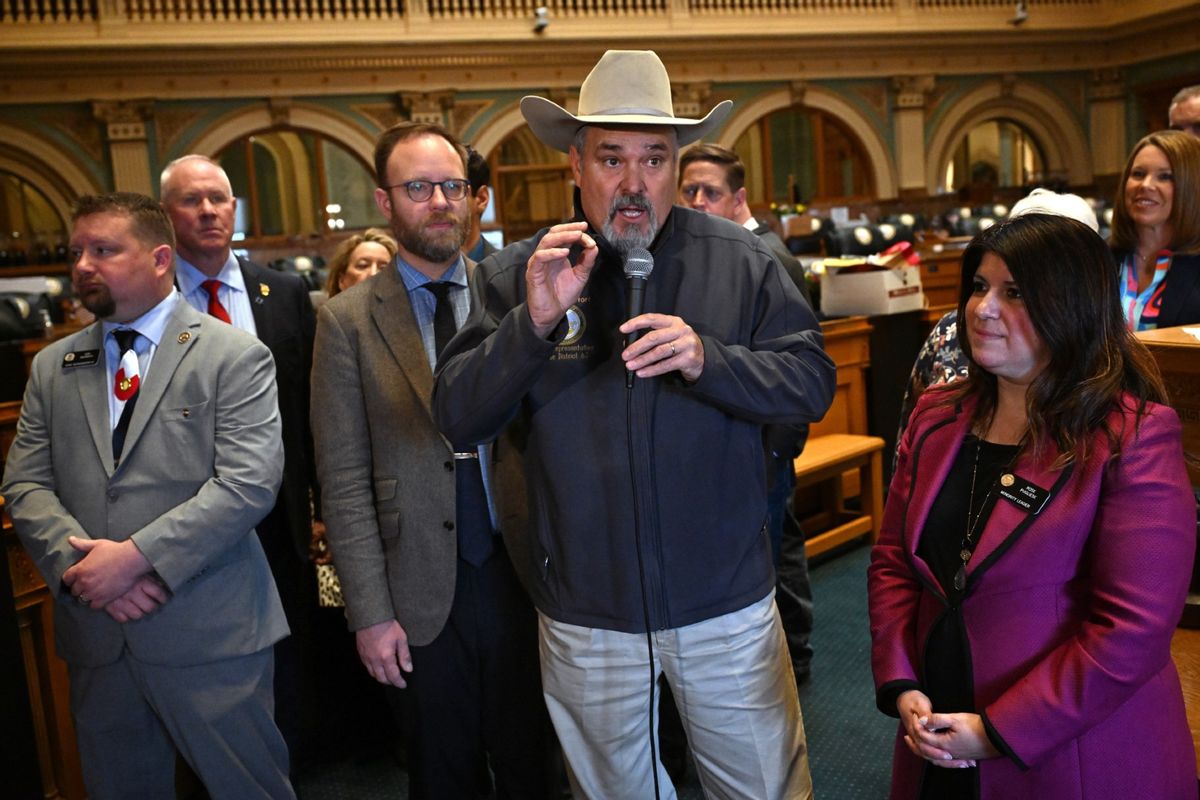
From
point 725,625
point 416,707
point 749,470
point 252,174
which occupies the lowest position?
point 416,707

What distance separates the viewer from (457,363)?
167 centimetres

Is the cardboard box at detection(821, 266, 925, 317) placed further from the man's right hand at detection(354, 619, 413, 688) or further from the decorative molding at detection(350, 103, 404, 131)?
the decorative molding at detection(350, 103, 404, 131)

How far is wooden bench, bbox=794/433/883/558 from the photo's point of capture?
4.21m

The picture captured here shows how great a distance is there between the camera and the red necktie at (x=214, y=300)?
2711 millimetres

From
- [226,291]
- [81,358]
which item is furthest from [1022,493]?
[226,291]

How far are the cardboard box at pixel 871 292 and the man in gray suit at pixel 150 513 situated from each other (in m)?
3.25

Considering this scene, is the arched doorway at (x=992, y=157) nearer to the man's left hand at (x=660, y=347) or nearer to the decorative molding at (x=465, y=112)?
the decorative molding at (x=465, y=112)

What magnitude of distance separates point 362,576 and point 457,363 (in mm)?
581

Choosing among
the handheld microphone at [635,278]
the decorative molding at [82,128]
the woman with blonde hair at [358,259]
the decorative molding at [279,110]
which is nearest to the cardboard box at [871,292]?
the woman with blonde hair at [358,259]

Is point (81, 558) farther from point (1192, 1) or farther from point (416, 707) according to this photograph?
point (1192, 1)

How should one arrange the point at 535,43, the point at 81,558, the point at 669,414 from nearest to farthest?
the point at 669,414
the point at 81,558
the point at 535,43

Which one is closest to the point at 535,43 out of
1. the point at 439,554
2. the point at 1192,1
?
the point at 1192,1

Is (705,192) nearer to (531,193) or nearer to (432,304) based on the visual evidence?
(432,304)

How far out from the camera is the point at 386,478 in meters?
2.05
